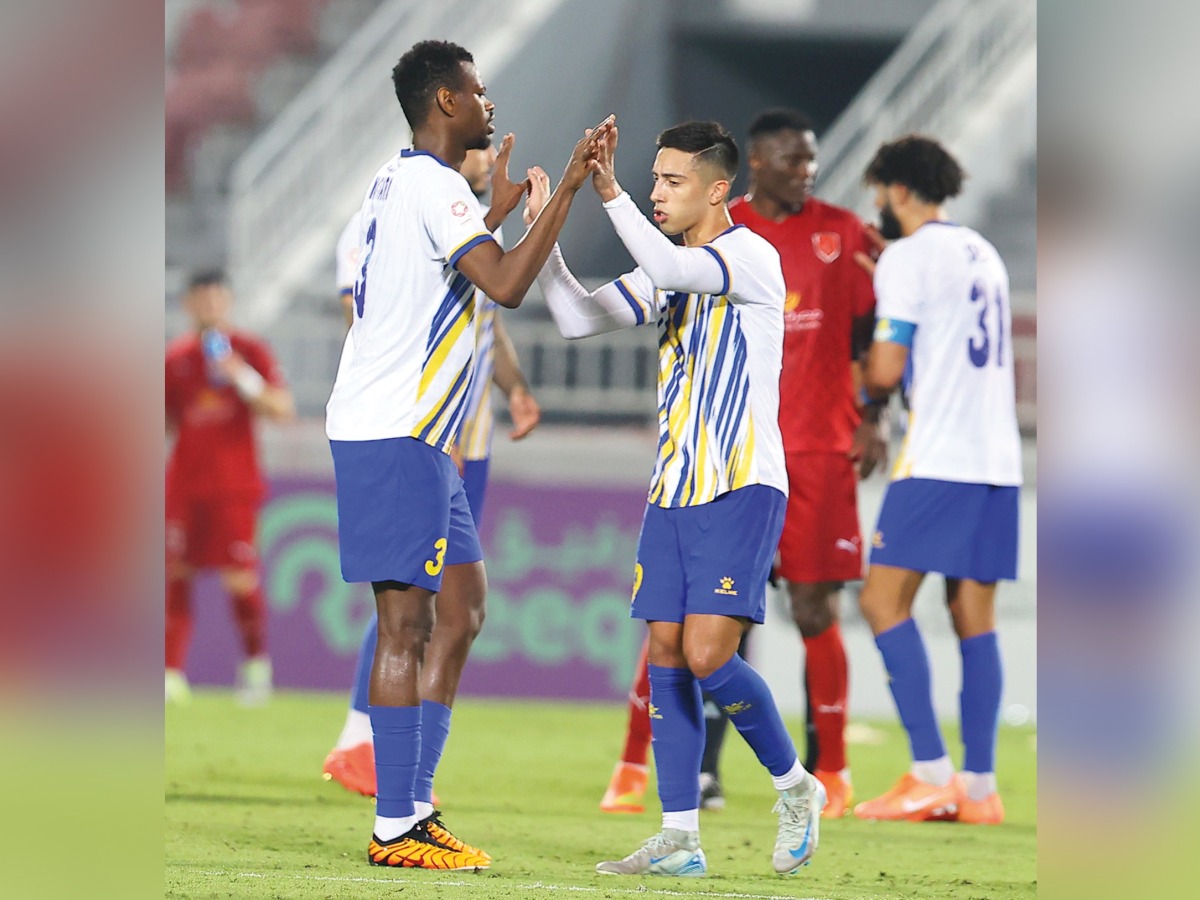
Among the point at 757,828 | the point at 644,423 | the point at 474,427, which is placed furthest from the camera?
the point at 644,423

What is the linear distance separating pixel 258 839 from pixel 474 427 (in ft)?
5.50

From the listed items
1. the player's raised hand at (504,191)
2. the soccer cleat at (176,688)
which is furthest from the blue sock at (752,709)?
the soccer cleat at (176,688)

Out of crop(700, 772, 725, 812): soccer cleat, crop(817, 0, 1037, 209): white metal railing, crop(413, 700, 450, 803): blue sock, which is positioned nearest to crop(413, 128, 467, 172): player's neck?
crop(413, 700, 450, 803): blue sock

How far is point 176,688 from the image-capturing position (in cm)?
887

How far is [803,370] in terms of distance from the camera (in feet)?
18.7

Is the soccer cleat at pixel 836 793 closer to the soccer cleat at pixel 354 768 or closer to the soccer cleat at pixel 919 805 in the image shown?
the soccer cleat at pixel 919 805

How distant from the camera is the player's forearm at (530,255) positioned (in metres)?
3.91

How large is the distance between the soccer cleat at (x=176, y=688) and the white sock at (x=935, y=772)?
452 centimetres

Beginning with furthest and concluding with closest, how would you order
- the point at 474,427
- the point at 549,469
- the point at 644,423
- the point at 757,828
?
the point at 644,423 → the point at 549,469 → the point at 474,427 → the point at 757,828

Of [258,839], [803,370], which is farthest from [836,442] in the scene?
[258,839]

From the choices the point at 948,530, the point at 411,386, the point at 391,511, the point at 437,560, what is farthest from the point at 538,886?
the point at 948,530

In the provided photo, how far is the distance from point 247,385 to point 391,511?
516cm
